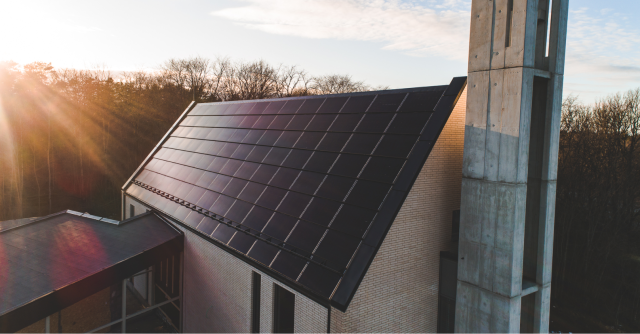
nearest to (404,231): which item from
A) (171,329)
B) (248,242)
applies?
(248,242)

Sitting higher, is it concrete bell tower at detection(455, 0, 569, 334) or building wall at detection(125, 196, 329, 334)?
concrete bell tower at detection(455, 0, 569, 334)

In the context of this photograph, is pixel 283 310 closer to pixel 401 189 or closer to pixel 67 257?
pixel 401 189

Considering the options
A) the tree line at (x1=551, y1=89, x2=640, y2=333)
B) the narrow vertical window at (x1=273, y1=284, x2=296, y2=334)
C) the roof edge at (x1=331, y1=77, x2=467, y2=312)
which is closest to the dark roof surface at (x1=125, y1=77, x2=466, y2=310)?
the roof edge at (x1=331, y1=77, x2=467, y2=312)

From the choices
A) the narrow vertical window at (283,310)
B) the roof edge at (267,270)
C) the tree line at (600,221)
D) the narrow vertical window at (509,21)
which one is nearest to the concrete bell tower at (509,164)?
the narrow vertical window at (509,21)

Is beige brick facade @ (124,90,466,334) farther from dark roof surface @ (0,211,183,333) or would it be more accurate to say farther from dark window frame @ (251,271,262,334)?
dark roof surface @ (0,211,183,333)

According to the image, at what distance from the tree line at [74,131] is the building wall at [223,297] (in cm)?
2811

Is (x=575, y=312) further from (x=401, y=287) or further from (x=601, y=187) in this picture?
(x=401, y=287)

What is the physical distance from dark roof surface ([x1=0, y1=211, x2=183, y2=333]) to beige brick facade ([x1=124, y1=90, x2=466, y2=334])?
2514 mm

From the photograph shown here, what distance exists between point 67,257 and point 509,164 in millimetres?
12815

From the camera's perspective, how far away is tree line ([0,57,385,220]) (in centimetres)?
3322

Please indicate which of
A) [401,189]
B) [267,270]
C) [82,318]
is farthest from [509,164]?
[82,318]

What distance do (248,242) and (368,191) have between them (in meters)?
3.67

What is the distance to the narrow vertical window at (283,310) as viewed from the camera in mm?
8251

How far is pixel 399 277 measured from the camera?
7.87 metres
